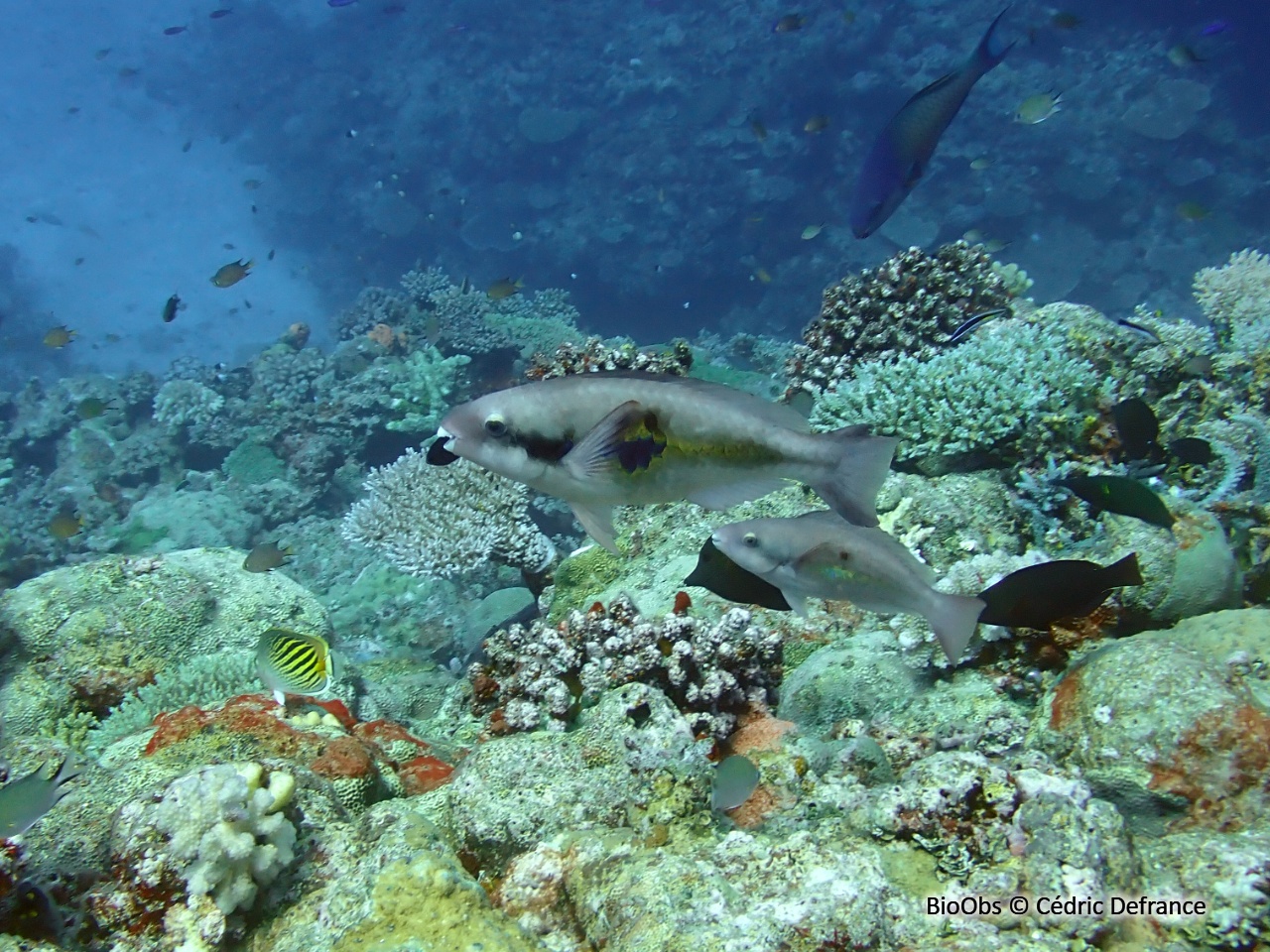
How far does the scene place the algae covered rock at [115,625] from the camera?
17.5ft

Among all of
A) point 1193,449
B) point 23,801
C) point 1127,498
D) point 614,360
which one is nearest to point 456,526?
point 614,360

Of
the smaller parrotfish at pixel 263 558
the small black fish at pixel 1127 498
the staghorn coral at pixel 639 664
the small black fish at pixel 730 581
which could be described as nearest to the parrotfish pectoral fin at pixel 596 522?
the small black fish at pixel 730 581

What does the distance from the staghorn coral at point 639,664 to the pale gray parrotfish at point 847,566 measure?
1333 mm

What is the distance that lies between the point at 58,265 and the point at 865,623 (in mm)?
74819

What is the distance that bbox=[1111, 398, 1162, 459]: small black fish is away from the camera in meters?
4.79

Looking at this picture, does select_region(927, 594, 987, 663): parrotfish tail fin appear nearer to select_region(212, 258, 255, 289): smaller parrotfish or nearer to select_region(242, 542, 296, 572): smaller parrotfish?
select_region(242, 542, 296, 572): smaller parrotfish

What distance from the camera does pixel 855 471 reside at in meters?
2.34

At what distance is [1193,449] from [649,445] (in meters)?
4.83

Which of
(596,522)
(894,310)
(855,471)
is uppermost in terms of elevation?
(894,310)

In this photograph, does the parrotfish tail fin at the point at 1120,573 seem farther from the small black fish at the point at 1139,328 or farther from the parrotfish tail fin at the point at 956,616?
the small black fish at the point at 1139,328

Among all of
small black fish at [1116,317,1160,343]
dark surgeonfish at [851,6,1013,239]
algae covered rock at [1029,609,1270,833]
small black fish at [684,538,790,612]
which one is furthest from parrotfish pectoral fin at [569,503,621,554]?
small black fish at [1116,317,1160,343]

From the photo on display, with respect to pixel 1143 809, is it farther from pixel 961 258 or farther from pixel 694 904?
pixel 961 258

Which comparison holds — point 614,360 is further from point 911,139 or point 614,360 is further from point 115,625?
point 115,625

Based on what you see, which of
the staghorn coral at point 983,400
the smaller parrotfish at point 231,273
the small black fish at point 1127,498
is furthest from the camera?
the smaller parrotfish at point 231,273
